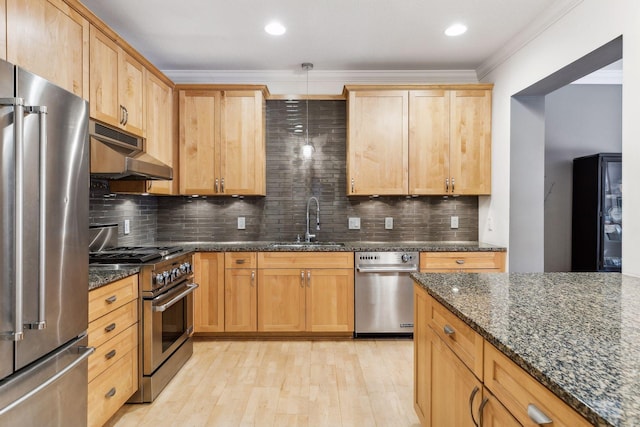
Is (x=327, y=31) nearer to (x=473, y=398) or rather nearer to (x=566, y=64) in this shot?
(x=566, y=64)

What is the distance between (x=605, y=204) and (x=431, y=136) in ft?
6.37

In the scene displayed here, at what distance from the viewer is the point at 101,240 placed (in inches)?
118

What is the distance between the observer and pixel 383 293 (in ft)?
11.4

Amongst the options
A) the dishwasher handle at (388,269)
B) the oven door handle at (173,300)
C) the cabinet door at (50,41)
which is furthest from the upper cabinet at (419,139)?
the cabinet door at (50,41)

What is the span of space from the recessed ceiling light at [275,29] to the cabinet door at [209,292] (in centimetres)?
197

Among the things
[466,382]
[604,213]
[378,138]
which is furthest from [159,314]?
[604,213]

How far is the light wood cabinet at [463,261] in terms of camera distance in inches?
135

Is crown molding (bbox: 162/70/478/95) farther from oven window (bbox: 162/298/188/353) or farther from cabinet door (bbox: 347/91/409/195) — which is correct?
oven window (bbox: 162/298/188/353)

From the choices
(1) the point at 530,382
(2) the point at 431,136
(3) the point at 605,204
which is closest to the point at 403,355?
(2) the point at 431,136

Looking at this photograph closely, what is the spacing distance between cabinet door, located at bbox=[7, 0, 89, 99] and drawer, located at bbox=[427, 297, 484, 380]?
2258 mm

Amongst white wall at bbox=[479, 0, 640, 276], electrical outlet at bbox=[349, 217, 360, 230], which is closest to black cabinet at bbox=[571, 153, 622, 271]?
white wall at bbox=[479, 0, 640, 276]

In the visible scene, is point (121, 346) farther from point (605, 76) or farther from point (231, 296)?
point (605, 76)

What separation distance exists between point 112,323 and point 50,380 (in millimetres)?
661

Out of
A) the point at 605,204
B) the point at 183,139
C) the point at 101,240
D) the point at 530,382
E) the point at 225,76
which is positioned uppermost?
the point at 225,76
